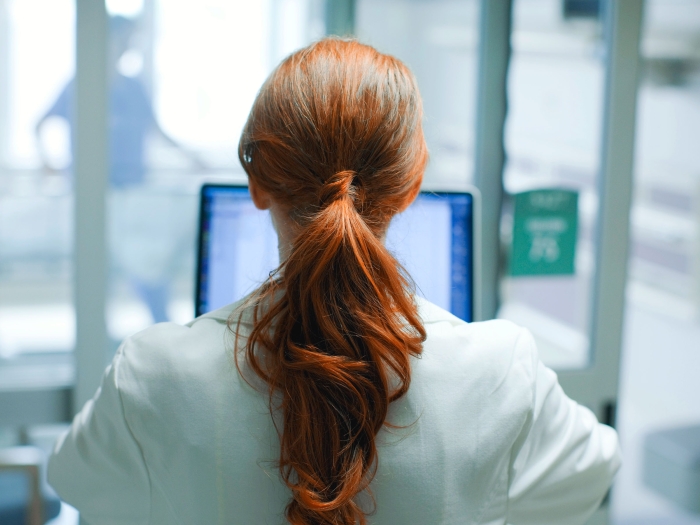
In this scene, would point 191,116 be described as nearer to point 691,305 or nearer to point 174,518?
point 174,518

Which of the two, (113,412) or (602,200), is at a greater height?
(602,200)

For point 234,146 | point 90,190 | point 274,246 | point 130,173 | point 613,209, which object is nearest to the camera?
point 274,246

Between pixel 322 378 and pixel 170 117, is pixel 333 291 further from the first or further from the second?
pixel 170 117

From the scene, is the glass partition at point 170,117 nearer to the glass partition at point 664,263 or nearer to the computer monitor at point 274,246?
the computer monitor at point 274,246

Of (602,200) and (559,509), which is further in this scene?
(602,200)

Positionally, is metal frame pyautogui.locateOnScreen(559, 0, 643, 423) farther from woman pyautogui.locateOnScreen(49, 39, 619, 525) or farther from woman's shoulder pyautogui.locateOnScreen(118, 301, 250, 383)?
woman's shoulder pyautogui.locateOnScreen(118, 301, 250, 383)

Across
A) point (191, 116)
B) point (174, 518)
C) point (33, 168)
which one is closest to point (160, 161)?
point (191, 116)

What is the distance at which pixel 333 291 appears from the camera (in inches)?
30.5

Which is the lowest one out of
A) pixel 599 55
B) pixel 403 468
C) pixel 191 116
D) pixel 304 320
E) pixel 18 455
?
pixel 18 455

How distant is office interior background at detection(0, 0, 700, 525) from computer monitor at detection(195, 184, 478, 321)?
38 cm

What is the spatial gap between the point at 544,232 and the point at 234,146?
0.89 meters

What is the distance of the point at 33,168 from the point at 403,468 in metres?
1.60

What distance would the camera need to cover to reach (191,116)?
1.96 meters

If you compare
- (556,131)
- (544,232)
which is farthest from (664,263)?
(544,232)
